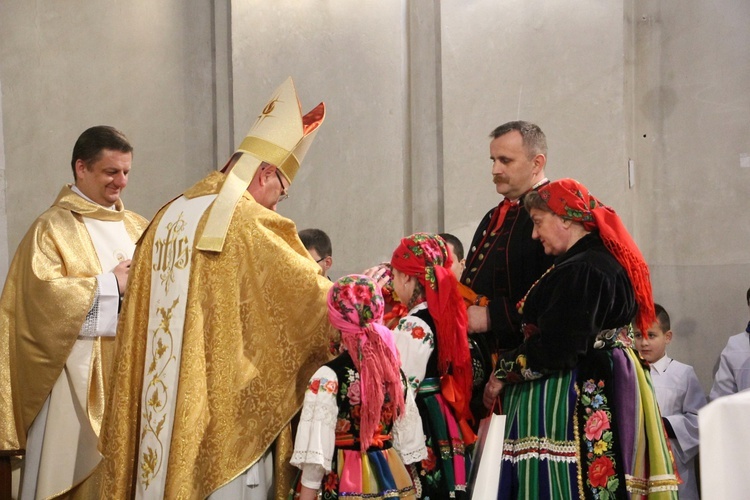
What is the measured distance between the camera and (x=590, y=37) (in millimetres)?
6078

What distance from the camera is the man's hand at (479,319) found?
3869 millimetres

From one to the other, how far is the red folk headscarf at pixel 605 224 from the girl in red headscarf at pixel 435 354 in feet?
1.58

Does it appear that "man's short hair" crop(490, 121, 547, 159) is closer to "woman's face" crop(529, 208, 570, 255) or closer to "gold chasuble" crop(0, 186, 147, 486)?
"woman's face" crop(529, 208, 570, 255)

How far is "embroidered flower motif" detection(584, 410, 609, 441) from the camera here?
3477 mm

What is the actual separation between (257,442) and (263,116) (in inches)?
50.1

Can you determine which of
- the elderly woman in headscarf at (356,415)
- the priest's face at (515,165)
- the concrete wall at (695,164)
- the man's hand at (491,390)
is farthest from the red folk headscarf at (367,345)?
the concrete wall at (695,164)

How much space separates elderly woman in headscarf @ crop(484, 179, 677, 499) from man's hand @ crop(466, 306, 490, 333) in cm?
23

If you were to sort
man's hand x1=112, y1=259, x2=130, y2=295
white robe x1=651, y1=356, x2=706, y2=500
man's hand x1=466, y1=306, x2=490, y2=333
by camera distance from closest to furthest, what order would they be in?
man's hand x1=466, y1=306, x2=490, y2=333, man's hand x1=112, y1=259, x2=130, y2=295, white robe x1=651, y1=356, x2=706, y2=500

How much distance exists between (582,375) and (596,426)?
190 mm

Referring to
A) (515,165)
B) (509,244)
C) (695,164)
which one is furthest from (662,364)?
(515,165)

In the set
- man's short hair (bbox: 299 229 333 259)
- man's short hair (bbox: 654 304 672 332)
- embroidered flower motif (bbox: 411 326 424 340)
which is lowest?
man's short hair (bbox: 654 304 672 332)

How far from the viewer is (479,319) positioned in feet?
12.7

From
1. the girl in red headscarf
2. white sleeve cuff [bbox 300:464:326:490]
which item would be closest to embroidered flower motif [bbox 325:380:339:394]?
white sleeve cuff [bbox 300:464:326:490]

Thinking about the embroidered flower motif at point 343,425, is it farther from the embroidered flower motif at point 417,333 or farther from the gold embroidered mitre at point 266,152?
the gold embroidered mitre at point 266,152
